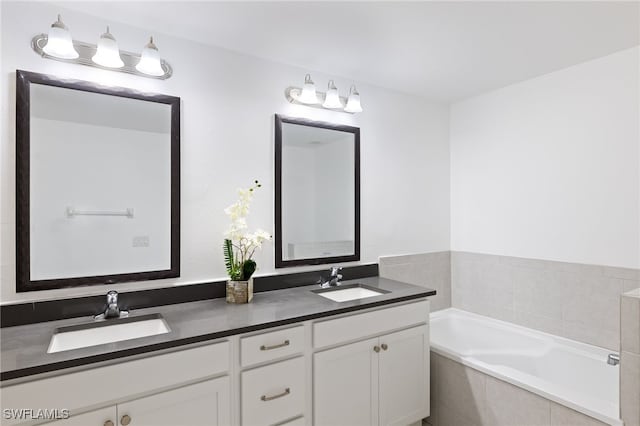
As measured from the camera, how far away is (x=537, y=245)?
8.75 feet

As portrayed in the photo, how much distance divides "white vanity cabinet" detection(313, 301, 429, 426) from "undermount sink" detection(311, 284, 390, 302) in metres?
0.28

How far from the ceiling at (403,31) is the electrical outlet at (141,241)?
111 centimetres

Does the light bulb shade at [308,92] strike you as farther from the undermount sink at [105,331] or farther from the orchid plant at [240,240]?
the undermount sink at [105,331]

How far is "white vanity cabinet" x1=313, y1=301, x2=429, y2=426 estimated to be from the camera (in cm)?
185

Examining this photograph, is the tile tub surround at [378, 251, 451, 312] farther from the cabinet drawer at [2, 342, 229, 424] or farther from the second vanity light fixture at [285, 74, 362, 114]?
the cabinet drawer at [2, 342, 229, 424]

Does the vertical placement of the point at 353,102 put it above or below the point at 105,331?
above

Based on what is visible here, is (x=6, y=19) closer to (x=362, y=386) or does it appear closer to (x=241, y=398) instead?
(x=241, y=398)

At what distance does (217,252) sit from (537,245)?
2.27 metres

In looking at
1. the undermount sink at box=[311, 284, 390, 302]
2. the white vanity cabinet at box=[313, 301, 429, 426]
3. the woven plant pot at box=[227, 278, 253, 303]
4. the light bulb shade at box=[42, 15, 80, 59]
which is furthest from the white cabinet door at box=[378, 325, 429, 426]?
the light bulb shade at box=[42, 15, 80, 59]

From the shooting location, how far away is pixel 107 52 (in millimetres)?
1717

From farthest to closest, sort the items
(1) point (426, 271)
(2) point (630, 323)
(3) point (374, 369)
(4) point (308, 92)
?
(1) point (426, 271) < (4) point (308, 92) < (3) point (374, 369) < (2) point (630, 323)

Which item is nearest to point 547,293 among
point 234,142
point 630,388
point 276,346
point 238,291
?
point 630,388

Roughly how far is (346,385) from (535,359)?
1451mm

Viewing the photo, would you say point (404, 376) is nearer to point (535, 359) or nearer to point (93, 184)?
point (535, 359)
